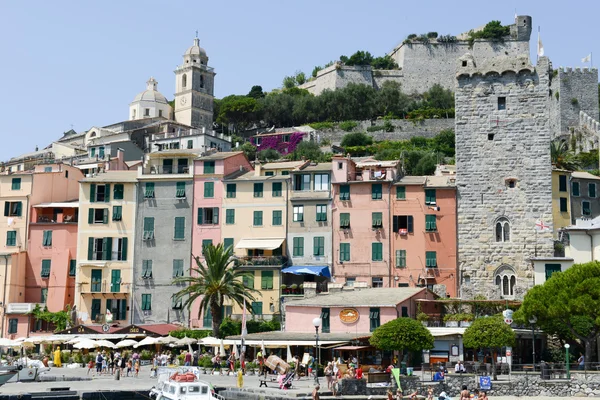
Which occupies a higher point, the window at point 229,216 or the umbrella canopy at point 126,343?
the window at point 229,216

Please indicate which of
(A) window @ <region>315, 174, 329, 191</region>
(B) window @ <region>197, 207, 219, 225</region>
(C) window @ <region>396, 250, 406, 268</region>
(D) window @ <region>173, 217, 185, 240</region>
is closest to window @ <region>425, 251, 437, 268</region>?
(C) window @ <region>396, 250, 406, 268</region>

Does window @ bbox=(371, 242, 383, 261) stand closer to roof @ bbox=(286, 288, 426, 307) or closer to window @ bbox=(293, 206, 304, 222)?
roof @ bbox=(286, 288, 426, 307)

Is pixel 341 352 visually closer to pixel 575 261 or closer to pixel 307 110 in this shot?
pixel 575 261

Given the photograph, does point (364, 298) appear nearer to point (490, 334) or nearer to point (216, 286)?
point (216, 286)

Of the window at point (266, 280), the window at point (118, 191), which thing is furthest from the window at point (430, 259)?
the window at point (118, 191)

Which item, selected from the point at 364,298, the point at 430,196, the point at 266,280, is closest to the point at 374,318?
the point at 364,298

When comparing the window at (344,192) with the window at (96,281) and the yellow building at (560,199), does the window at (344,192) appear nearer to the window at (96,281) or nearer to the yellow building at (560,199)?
the yellow building at (560,199)

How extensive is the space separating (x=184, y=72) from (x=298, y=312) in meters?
77.2

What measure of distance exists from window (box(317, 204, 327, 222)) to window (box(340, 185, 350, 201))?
1306mm

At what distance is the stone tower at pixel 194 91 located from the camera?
119125 millimetres

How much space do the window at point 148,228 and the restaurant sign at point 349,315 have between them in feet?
55.7

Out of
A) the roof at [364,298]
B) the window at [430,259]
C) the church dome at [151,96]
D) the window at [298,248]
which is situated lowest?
the roof at [364,298]

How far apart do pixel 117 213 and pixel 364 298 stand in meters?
19.8

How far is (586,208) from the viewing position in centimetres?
5825
